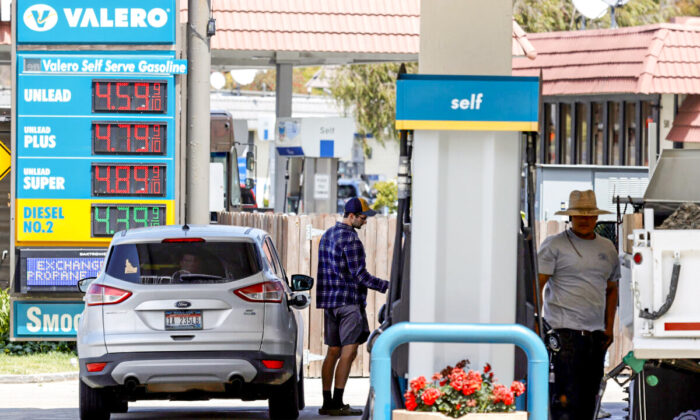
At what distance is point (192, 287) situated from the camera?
12.0 metres

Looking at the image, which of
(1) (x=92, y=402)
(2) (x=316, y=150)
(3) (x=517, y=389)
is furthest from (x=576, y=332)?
(2) (x=316, y=150)

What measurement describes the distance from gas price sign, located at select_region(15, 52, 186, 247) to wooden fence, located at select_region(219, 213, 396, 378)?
133 cm

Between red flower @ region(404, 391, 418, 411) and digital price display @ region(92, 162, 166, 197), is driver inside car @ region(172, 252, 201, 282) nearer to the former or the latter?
red flower @ region(404, 391, 418, 411)

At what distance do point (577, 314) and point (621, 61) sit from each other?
61.6 feet

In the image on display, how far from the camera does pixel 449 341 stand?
339 inches

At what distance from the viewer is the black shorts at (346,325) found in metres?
13.4

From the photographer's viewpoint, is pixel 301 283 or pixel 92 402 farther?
pixel 301 283

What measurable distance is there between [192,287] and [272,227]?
4924 mm

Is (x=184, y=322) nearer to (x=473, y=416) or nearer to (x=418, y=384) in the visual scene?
(x=418, y=384)

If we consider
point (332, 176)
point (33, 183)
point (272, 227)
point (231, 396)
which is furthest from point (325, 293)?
point (332, 176)

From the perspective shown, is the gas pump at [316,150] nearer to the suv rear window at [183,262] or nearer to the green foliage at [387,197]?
the suv rear window at [183,262]

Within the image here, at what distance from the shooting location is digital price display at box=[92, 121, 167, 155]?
16.6 m

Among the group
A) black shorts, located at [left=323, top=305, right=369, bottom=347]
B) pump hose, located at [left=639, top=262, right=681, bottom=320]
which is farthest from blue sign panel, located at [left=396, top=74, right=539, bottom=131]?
black shorts, located at [left=323, top=305, right=369, bottom=347]

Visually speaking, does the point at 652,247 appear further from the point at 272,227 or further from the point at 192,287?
the point at 272,227
